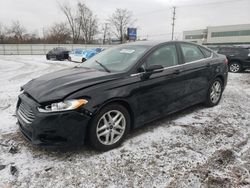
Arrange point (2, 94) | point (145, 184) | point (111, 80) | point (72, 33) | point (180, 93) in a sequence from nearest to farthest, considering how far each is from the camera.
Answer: point (145, 184)
point (111, 80)
point (180, 93)
point (2, 94)
point (72, 33)

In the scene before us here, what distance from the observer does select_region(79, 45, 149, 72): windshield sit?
356 centimetres

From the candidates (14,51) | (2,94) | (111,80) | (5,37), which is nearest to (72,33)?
(5,37)

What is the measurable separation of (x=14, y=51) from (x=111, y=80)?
41240mm

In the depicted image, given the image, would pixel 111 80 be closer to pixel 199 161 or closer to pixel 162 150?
pixel 162 150

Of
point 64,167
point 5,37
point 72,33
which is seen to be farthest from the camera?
point 72,33

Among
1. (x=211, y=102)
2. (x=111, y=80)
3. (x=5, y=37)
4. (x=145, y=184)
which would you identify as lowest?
(x=145, y=184)

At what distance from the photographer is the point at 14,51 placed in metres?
→ 39.0

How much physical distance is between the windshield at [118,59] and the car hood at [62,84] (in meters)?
0.30

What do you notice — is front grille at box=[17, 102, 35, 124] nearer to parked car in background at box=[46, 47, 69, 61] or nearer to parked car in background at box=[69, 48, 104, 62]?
parked car in background at box=[69, 48, 104, 62]

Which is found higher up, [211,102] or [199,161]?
[211,102]

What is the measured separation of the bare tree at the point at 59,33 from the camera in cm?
5269

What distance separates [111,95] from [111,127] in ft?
1.55

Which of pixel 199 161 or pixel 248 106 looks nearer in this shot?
pixel 199 161

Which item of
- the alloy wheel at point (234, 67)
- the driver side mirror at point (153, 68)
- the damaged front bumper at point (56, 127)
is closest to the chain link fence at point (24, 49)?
the alloy wheel at point (234, 67)
